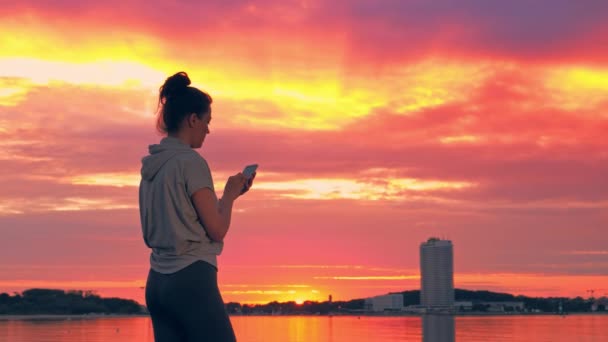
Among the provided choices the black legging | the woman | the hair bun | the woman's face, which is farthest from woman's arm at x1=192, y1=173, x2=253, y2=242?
the hair bun

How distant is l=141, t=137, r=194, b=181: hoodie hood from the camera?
3379mm

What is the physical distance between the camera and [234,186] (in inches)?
133

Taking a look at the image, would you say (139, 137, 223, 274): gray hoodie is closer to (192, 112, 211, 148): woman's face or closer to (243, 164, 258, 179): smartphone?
(192, 112, 211, 148): woman's face

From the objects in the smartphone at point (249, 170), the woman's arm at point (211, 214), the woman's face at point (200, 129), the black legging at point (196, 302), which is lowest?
the black legging at point (196, 302)

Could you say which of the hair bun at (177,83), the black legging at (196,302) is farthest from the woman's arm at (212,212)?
the hair bun at (177,83)

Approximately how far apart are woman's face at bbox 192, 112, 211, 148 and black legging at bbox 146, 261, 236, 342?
1.60 ft

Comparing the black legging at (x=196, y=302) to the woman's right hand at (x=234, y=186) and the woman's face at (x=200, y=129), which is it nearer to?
the woman's right hand at (x=234, y=186)

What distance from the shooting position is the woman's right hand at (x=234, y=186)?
3369mm

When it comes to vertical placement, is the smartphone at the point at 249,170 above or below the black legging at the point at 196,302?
above

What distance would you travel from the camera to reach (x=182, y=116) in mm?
3426

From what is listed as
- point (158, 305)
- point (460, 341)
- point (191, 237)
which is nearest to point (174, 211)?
point (191, 237)

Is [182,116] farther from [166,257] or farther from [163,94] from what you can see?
[166,257]

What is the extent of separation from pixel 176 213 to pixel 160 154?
0.25m

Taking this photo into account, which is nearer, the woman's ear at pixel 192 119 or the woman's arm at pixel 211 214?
the woman's arm at pixel 211 214
